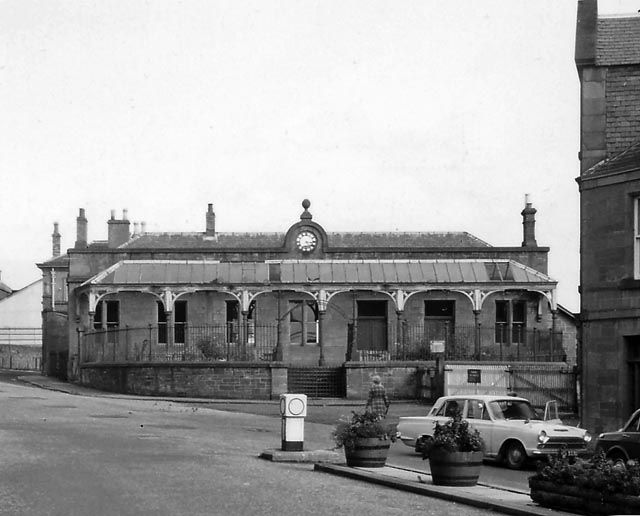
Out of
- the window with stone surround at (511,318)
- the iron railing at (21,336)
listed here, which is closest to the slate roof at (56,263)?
the iron railing at (21,336)

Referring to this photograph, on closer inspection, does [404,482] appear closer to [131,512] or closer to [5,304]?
[131,512]

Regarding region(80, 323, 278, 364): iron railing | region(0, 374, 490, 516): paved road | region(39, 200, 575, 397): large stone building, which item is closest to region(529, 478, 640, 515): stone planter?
region(0, 374, 490, 516): paved road

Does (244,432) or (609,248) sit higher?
(609,248)

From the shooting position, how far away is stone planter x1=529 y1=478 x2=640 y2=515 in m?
12.4

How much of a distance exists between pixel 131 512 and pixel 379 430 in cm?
665

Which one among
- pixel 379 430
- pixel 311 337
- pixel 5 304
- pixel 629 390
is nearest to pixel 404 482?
pixel 379 430

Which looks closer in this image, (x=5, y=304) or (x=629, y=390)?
(x=629, y=390)

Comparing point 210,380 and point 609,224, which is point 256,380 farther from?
point 609,224

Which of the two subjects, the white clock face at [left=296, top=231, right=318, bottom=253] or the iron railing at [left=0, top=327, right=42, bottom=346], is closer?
the white clock face at [left=296, top=231, right=318, bottom=253]

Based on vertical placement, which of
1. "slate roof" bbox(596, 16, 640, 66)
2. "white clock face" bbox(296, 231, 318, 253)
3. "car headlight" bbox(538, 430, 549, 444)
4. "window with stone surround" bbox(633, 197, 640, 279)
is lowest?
"car headlight" bbox(538, 430, 549, 444)

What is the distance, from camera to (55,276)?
262 ft

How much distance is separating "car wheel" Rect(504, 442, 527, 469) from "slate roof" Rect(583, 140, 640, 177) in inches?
277

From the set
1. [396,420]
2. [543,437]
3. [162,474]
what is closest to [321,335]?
[396,420]

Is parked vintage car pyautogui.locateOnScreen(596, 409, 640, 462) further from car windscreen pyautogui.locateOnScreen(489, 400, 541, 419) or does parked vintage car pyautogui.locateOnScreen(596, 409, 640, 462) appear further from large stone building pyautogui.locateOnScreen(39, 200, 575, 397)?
large stone building pyautogui.locateOnScreen(39, 200, 575, 397)
